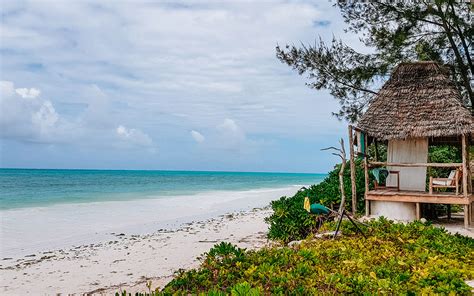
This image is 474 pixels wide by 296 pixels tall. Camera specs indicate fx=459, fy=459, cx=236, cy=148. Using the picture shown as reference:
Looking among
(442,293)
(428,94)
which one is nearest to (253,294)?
(442,293)

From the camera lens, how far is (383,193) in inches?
419

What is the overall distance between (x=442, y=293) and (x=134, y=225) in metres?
13.8

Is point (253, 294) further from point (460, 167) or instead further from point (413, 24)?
point (413, 24)

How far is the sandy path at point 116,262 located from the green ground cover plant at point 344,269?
2038mm

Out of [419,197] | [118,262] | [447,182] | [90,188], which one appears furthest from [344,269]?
[90,188]

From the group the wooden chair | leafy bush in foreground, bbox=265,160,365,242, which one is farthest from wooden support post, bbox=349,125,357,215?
the wooden chair

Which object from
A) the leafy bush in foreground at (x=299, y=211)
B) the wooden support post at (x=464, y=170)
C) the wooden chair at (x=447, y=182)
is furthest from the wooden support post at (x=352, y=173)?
the wooden support post at (x=464, y=170)

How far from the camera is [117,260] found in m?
10.9

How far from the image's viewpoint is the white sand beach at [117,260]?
8.77 m

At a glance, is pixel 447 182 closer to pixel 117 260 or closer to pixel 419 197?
pixel 419 197

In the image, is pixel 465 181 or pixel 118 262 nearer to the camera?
pixel 465 181

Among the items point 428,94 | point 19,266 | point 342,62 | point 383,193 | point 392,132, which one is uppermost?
point 342,62

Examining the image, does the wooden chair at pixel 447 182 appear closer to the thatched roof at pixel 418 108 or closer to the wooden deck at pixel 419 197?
the wooden deck at pixel 419 197

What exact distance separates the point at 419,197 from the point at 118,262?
7.07 metres
